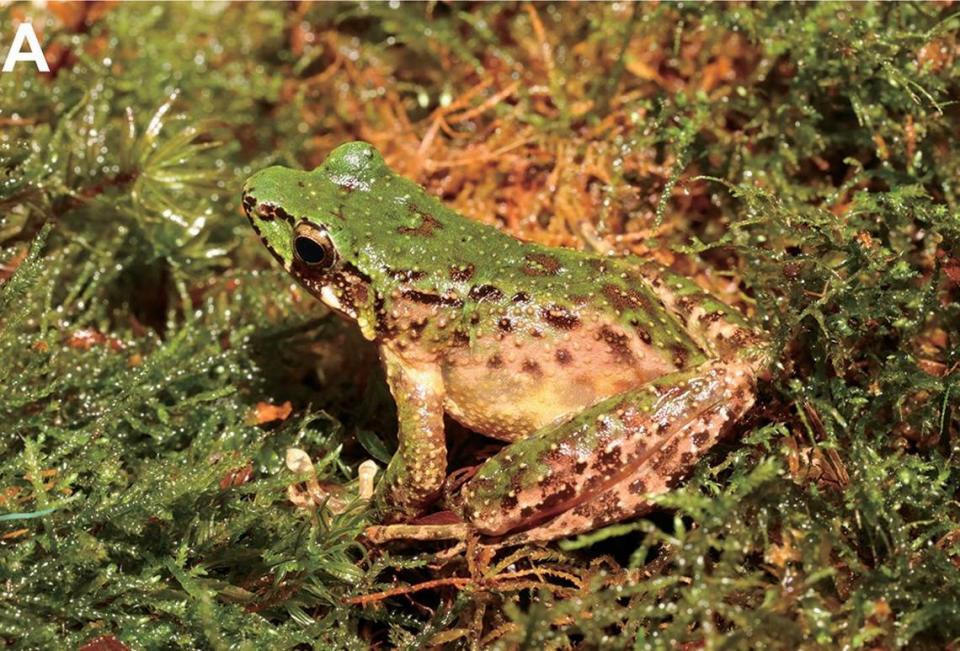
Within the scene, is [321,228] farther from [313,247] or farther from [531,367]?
[531,367]

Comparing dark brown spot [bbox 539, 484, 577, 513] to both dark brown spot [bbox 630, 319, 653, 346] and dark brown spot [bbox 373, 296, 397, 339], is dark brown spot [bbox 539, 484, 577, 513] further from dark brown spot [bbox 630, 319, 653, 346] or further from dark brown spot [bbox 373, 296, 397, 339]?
dark brown spot [bbox 373, 296, 397, 339]

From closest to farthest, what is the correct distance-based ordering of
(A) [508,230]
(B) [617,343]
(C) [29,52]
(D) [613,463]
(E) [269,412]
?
(D) [613,463], (B) [617,343], (E) [269,412], (A) [508,230], (C) [29,52]

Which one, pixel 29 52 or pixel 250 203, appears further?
pixel 29 52

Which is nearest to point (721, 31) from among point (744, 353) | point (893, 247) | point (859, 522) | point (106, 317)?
point (893, 247)

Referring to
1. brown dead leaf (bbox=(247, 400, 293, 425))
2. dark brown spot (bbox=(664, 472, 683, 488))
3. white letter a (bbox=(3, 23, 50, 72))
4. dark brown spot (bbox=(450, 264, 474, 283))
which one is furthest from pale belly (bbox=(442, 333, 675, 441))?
white letter a (bbox=(3, 23, 50, 72))

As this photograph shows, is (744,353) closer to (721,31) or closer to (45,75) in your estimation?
(721,31)

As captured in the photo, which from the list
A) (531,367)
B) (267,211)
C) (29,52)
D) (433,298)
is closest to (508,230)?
(433,298)
